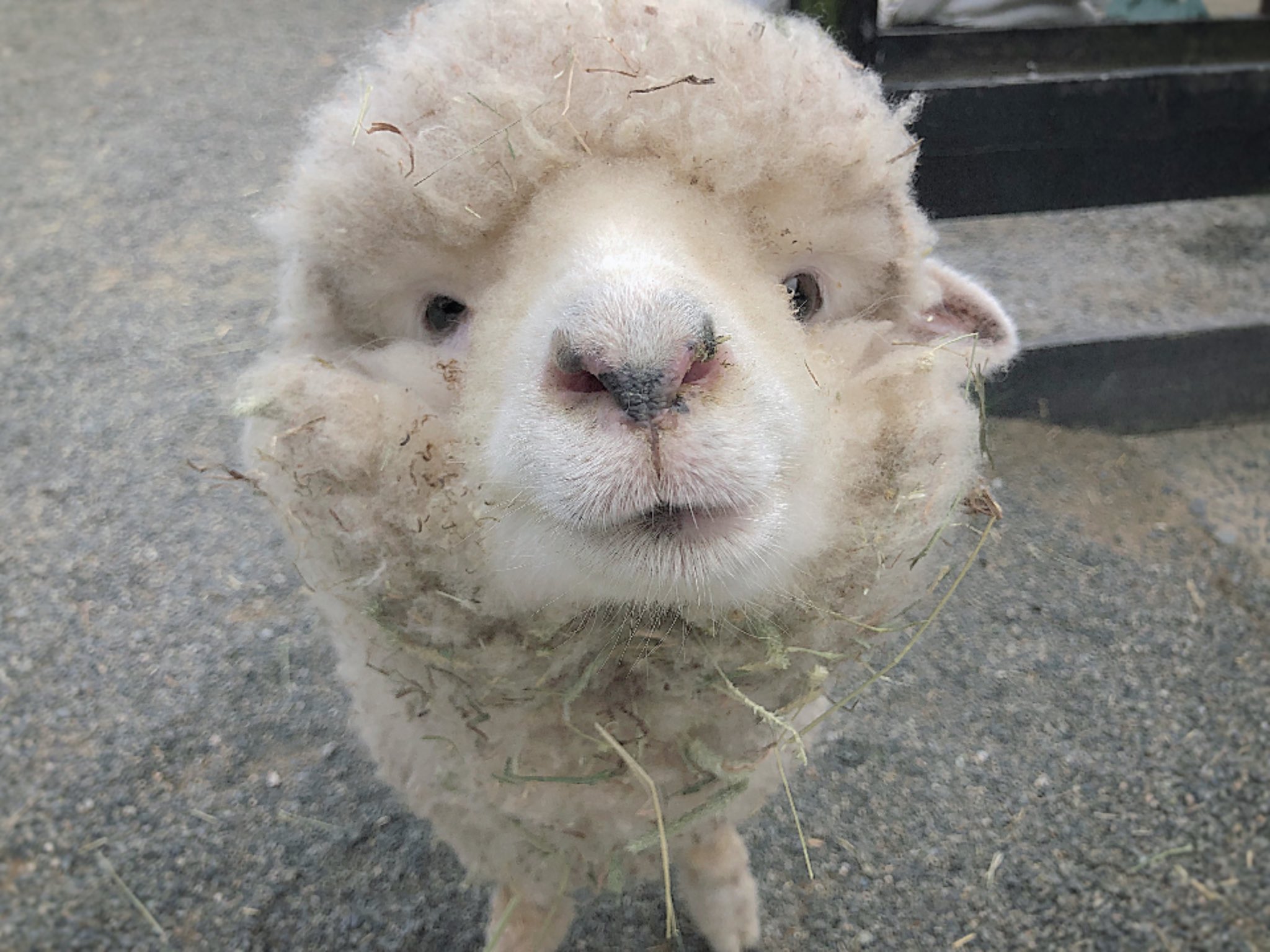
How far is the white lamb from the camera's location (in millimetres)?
901

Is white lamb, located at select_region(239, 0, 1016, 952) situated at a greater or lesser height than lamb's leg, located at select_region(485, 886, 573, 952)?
greater

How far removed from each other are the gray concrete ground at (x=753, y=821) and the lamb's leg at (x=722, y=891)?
99mm

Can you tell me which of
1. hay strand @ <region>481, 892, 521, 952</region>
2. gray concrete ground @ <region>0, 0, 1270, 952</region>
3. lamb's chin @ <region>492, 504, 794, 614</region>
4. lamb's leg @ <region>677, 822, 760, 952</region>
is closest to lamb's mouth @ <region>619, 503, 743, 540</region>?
lamb's chin @ <region>492, 504, 794, 614</region>

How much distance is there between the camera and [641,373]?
812mm

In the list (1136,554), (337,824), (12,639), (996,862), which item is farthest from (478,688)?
(1136,554)

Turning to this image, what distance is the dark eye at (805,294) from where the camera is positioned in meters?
1.19

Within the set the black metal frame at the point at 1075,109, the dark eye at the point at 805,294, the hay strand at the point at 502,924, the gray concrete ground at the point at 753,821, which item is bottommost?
the gray concrete ground at the point at 753,821

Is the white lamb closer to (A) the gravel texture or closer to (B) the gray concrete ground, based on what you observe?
(B) the gray concrete ground

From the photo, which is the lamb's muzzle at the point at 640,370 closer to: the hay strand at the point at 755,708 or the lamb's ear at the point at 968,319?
the hay strand at the point at 755,708

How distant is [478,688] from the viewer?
1.10 metres

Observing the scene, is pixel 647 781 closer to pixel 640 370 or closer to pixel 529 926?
pixel 640 370

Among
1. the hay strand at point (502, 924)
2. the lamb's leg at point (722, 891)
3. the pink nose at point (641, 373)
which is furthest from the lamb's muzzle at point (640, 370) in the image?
the lamb's leg at point (722, 891)

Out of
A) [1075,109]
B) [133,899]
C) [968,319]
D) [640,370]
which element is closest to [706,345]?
[640,370]

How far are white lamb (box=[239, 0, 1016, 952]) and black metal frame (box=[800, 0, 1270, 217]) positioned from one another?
1303 mm
